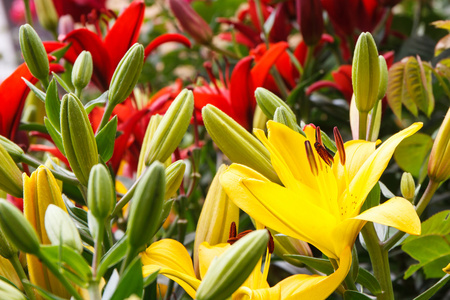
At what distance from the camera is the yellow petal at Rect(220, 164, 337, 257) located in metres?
0.27

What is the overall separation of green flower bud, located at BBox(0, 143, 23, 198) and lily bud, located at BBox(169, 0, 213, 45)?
0.38 m

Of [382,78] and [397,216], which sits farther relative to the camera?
[382,78]

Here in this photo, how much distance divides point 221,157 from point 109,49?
0.63ft

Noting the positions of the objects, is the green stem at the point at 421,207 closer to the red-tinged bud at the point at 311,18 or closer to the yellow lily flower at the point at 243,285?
the yellow lily flower at the point at 243,285

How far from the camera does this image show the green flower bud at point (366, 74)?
12.3 inches

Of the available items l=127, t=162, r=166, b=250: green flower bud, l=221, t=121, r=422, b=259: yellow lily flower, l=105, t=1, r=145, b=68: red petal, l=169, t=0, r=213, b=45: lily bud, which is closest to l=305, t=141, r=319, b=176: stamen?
l=221, t=121, r=422, b=259: yellow lily flower

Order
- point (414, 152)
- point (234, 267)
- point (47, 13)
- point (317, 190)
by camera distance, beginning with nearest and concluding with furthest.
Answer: point (234, 267)
point (317, 190)
point (414, 152)
point (47, 13)

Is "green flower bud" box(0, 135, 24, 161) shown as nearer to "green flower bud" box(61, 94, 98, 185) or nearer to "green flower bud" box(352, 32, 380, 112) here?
"green flower bud" box(61, 94, 98, 185)

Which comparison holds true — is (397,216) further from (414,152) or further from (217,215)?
(414,152)

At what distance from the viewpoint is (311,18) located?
1.80 feet

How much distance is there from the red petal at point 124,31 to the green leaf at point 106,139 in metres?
0.18

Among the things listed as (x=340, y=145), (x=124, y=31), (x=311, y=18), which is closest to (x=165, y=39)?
(x=124, y=31)

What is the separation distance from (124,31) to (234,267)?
0.31 m

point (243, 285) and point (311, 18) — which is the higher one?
point (311, 18)
